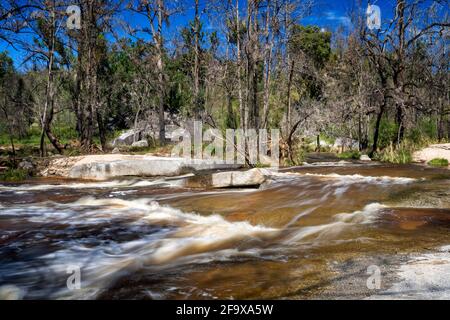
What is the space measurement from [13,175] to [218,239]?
8.92 meters

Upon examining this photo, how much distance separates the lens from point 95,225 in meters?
5.34

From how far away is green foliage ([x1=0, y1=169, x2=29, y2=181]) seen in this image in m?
10.9

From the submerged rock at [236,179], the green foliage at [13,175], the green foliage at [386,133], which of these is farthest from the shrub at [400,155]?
the green foliage at [13,175]

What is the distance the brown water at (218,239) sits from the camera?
10.2 ft

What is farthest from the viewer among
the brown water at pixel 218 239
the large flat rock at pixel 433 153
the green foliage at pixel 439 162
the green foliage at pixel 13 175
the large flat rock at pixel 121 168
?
the large flat rock at pixel 433 153

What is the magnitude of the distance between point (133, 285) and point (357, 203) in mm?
4258

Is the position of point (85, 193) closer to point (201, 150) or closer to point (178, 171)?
point (178, 171)

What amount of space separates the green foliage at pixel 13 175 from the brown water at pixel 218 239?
10.9 ft

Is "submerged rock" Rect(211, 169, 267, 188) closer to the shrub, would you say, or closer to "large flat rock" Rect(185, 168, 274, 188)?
"large flat rock" Rect(185, 168, 274, 188)

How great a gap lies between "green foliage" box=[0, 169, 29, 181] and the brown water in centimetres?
332

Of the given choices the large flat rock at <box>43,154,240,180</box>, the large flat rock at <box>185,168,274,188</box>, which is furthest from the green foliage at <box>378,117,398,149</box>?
the large flat rock at <box>185,168,274,188</box>

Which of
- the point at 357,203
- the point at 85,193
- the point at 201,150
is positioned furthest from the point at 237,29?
the point at 357,203

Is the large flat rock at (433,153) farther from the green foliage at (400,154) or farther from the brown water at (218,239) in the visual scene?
the brown water at (218,239)

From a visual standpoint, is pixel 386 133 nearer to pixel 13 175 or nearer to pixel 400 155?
pixel 400 155
